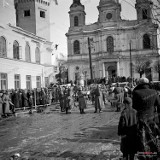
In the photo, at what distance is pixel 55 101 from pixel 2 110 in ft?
25.9

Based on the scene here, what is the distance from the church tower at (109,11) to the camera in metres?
48.4

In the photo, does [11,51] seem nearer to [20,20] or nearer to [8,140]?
[20,20]

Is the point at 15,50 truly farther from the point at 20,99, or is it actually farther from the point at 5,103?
the point at 5,103

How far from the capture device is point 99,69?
1843 inches

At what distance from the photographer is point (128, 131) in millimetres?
4855

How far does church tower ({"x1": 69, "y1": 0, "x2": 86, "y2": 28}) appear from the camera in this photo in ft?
166

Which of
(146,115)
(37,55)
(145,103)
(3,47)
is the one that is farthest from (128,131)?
(37,55)

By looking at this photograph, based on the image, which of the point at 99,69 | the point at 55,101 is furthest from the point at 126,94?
the point at 99,69

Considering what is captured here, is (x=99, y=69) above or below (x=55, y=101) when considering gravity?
above

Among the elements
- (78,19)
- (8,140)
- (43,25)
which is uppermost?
(78,19)

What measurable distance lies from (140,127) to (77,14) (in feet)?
158

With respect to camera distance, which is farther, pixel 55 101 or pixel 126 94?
pixel 55 101

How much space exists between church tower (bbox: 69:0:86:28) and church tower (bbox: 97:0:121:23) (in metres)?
3.90

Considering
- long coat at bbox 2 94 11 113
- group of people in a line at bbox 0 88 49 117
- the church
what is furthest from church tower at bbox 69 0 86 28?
long coat at bbox 2 94 11 113
